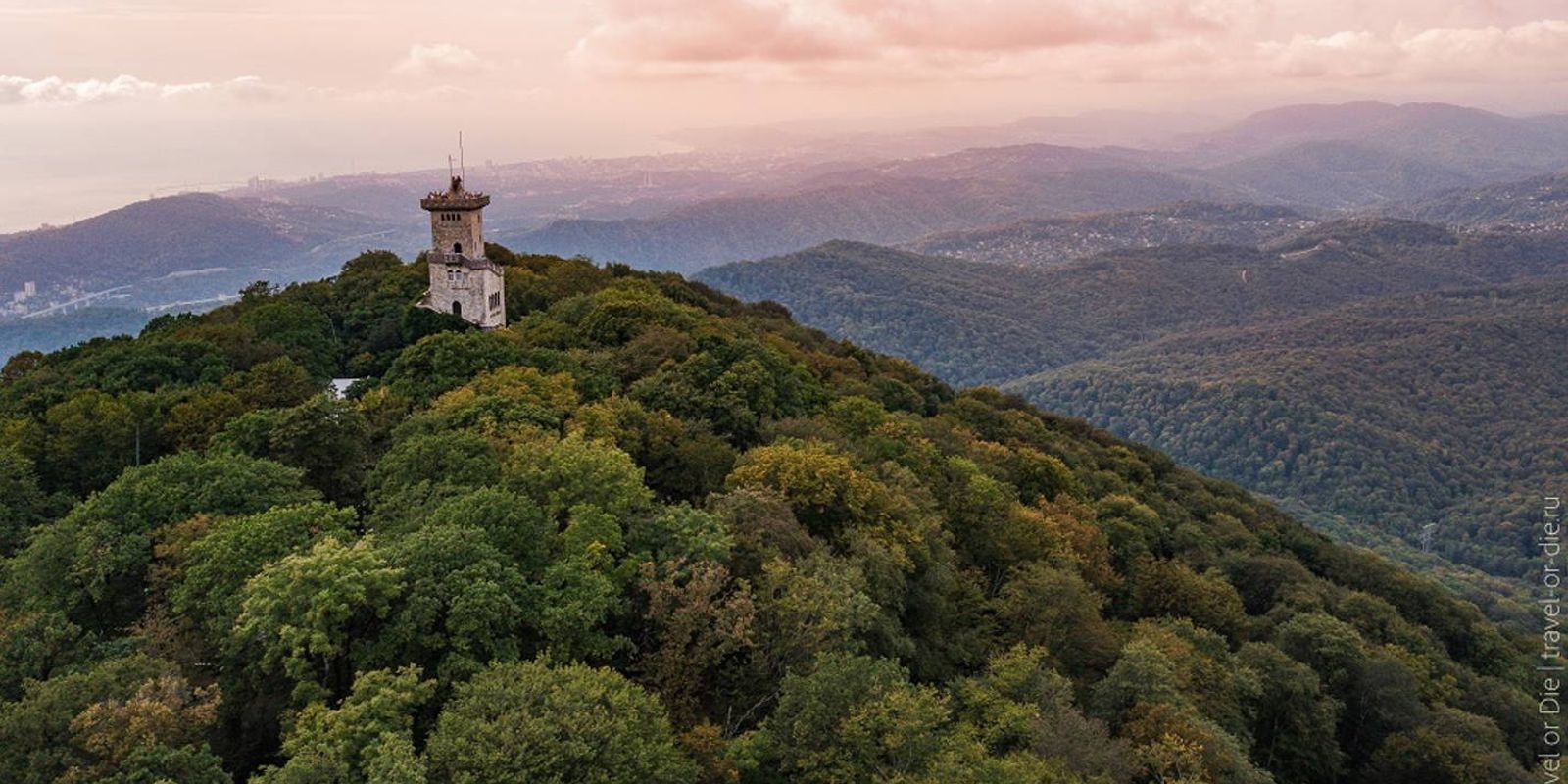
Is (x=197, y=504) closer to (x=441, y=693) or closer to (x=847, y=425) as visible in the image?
(x=441, y=693)

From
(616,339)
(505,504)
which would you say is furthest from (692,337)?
(505,504)

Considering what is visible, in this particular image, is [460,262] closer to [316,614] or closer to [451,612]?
[316,614]

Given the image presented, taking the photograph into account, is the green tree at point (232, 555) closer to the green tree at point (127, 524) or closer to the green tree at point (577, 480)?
the green tree at point (127, 524)

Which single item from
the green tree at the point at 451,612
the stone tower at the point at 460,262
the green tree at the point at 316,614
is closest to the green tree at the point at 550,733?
the green tree at the point at 451,612

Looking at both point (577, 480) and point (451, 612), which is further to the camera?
point (577, 480)

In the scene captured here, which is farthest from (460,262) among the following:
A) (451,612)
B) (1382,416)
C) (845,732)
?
(1382,416)

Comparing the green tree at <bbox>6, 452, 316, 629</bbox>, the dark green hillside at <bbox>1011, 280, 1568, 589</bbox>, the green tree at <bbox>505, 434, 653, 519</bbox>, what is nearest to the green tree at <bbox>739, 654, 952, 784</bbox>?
the green tree at <bbox>505, 434, 653, 519</bbox>
